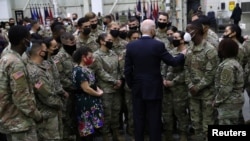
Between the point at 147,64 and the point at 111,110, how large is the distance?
1.32m

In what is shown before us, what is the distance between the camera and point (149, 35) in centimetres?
422

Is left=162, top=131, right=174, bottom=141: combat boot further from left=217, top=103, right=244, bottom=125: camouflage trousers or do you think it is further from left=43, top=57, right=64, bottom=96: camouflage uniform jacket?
left=43, top=57, right=64, bottom=96: camouflage uniform jacket

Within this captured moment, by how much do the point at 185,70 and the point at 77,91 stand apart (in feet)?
5.04

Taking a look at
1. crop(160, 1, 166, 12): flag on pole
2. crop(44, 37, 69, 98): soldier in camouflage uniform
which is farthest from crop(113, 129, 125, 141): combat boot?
crop(160, 1, 166, 12): flag on pole

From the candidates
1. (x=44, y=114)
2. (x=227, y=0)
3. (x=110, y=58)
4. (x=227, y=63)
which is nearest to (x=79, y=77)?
(x=44, y=114)

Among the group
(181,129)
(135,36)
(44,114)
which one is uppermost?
(135,36)

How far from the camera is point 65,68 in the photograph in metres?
4.91

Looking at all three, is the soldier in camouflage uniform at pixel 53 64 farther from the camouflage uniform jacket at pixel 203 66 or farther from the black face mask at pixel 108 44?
the camouflage uniform jacket at pixel 203 66

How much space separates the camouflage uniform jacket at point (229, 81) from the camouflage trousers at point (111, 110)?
1.66 m

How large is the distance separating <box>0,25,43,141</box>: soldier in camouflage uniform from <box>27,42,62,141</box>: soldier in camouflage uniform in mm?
457

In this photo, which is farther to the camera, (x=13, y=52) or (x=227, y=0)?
(x=227, y=0)

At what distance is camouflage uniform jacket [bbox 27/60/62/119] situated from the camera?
3.93 meters

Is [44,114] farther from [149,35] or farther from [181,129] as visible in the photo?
[181,129]

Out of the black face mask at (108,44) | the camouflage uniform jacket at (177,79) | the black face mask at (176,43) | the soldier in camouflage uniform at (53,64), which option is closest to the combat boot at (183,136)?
the camouflage uniform jacket at (177,79)
